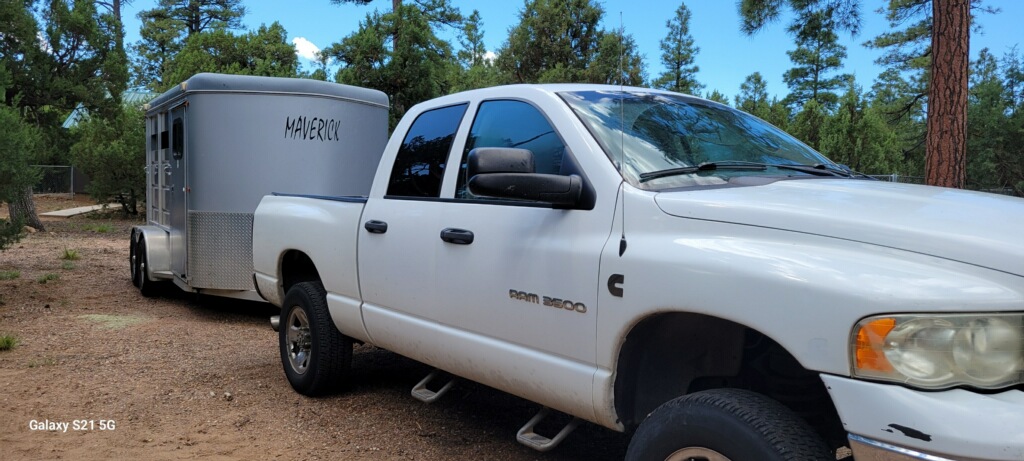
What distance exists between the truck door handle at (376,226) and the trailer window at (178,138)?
4859mm

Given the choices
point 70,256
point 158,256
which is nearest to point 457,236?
point 158,256

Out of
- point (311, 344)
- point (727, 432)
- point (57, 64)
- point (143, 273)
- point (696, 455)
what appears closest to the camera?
point (727, 432)

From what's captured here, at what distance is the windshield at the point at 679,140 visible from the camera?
3.15m

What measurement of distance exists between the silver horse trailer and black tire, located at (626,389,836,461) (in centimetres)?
637

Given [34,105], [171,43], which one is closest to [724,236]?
[34,105]

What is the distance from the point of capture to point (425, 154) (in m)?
4.34

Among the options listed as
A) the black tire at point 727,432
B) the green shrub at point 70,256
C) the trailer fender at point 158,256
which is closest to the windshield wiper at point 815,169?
the black tire at point 727,432

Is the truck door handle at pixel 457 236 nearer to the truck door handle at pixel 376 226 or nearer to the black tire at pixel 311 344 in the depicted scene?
the truck door handle at pixel 376 226

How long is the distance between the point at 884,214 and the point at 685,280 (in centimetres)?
64

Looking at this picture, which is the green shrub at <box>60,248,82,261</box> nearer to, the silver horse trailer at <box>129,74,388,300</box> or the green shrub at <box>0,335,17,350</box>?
the silver horse trailer at <box>129,74,388,300</box>

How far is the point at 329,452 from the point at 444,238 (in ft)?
4.90

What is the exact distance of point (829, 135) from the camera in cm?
2330

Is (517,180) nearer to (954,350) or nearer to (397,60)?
(954,350)

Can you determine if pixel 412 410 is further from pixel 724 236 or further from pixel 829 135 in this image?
pixel 829 135
